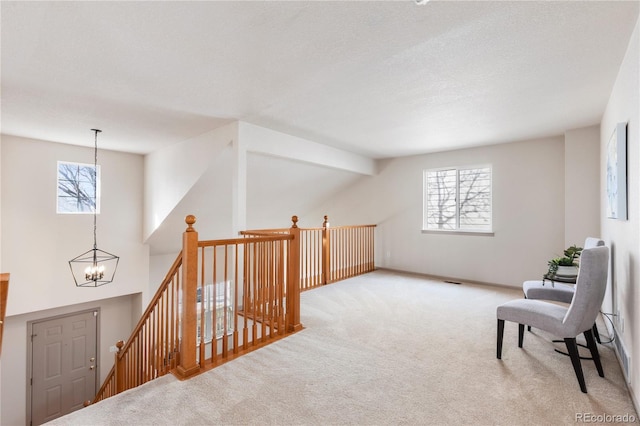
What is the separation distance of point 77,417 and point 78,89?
270 centimetres

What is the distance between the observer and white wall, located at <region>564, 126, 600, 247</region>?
397cm

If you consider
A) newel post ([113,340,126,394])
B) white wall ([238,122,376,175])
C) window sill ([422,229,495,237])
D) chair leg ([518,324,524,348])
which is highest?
white wall ([238,122,376,175])

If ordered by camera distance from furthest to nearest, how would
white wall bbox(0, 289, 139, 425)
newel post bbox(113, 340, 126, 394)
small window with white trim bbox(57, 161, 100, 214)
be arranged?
small window with white trim bbox(57, 161, 100, 214) < white wall bbox(0, 289, 139, 425) < newel post bbox(113, 340, 126, 394)

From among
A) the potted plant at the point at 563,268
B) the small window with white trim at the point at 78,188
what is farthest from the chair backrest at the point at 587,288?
the small window with white trim at the point at 78,188

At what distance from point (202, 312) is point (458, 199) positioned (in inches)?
186

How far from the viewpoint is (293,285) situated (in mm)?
3207

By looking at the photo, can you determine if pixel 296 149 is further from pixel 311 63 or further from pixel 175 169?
pixel 311 63

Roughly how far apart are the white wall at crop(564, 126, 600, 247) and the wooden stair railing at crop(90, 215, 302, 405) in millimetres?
3815

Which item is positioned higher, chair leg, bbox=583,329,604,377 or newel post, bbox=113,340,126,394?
chair leg, bbox=583,329,604,377

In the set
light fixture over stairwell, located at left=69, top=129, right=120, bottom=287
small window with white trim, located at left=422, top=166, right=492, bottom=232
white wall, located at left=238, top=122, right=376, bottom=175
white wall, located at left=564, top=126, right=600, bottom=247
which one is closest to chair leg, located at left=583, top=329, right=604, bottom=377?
white wall, located at left=564, top=126, right=600, bottom=247

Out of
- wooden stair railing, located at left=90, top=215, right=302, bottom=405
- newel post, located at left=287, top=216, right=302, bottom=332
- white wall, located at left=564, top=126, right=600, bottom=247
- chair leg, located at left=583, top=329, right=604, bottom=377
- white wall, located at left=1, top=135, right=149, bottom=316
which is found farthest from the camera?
white wall, located at left=1, top=135, right=149, bottom=316

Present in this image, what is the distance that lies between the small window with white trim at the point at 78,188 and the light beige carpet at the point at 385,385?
445cm

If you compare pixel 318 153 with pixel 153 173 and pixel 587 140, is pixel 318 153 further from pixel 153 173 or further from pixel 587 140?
pixel 587 140

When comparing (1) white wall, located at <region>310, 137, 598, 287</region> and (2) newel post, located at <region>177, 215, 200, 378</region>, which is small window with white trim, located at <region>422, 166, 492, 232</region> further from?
(2) newel post, located at <region>177, 215, 200, 378</region>
